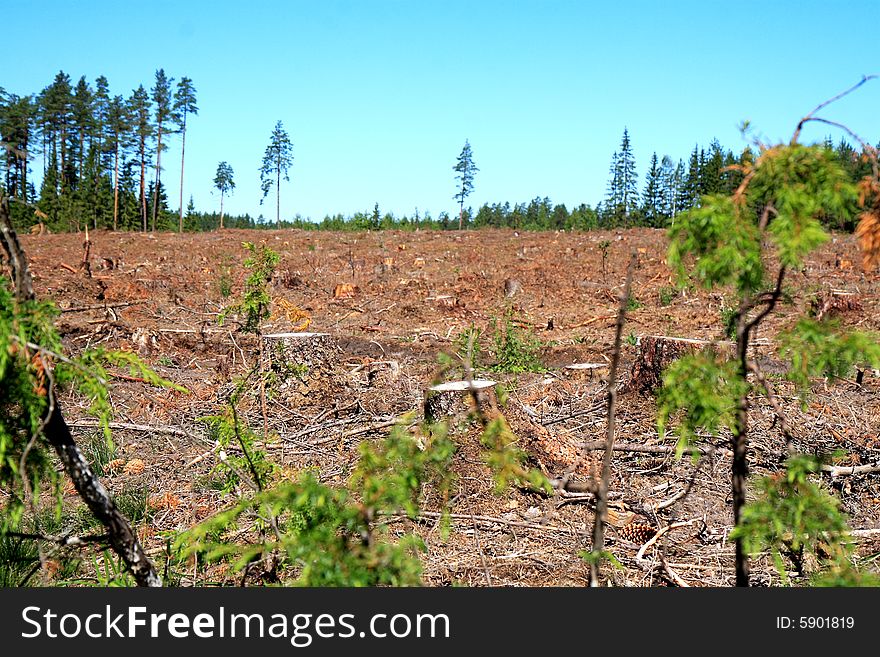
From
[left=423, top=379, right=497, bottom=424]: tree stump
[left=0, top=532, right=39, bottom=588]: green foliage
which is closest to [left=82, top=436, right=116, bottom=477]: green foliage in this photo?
[left=0, top=532, right=39, bottom=588]: green foliage

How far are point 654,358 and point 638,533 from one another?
11.0ft

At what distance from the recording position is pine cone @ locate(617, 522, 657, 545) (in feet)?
14.2

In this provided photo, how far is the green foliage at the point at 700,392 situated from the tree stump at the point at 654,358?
5072 mm

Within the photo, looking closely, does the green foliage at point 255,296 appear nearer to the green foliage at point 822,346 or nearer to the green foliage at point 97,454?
the green foliage at point 97,454

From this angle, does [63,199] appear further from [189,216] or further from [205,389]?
[205,389]

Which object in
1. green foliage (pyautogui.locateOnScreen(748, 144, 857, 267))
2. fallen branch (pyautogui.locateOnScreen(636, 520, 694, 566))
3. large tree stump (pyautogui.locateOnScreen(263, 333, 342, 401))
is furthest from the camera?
large tree stump (pyautogui.locateOnScreen(263, 333, 342, 401))

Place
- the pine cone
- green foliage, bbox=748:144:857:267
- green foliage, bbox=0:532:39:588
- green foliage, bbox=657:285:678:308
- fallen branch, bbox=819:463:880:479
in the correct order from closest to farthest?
green foliage, bbox=748:144:857:267
green foliage, bbox=0:532:39:588
the pine cone
fallen branch, bbox=819:463:880:479
green foliage, bbox=657:285:678:308

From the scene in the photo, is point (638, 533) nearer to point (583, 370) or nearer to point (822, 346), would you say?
point (822, 346)

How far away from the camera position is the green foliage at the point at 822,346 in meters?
1.94

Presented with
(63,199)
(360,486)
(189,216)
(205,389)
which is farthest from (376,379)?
(189,216)

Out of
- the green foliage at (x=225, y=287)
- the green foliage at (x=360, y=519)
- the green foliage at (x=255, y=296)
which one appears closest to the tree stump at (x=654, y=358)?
the green foliage at (x=255, y=296)

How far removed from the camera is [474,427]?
13.9 ft

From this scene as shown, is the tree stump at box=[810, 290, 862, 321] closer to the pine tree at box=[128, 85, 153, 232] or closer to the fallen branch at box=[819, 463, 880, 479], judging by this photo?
the fallen branch at box=[819, 463, 880, 479]

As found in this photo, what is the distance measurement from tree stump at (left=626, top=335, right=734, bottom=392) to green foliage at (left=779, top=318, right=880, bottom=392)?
516 centimetres
